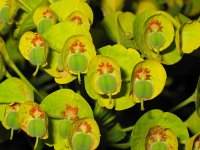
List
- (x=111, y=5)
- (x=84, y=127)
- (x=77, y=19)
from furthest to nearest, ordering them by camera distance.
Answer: (x=111, y=5), (x=77, y=19), (x=84, y=127)

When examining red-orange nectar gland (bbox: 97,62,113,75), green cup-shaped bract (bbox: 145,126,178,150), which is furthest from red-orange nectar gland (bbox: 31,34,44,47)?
green cup-shaped bract (bbox: 145,126,178,150)

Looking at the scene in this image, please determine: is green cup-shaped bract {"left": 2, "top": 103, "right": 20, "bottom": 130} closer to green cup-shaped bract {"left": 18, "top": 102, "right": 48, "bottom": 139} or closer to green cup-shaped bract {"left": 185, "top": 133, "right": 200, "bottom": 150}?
green cup-shaped bract {"left": 18, "top": 102, "right": 48, "bottom": 139}

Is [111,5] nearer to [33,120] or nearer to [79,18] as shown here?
[79,18]

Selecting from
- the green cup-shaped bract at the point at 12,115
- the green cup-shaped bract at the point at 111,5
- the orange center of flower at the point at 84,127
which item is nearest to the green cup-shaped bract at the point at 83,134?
the orange center of flower at the point at 84,127

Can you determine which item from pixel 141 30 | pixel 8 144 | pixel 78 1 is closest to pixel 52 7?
pixel 78 1

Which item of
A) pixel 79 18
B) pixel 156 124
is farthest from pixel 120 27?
pixel 156 124

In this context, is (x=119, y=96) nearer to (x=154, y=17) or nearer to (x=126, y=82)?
(x=126, y=82)
